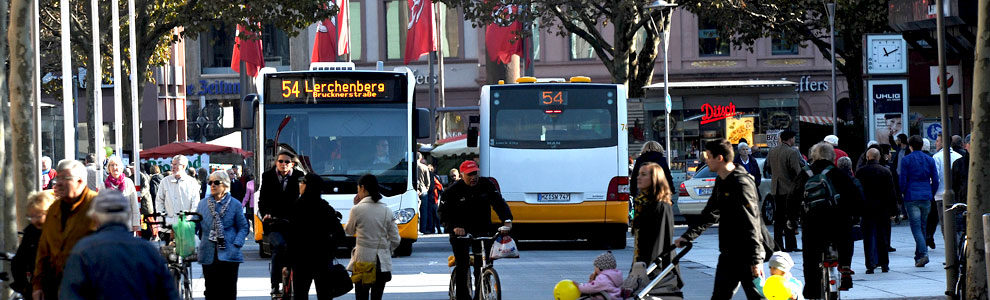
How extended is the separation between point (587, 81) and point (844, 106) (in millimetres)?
34004

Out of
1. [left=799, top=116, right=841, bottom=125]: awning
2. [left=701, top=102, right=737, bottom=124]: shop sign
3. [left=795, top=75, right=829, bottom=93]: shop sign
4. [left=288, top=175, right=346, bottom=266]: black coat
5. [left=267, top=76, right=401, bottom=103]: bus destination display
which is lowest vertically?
[left=288, top=175, right=346, bottom=266]: black coat

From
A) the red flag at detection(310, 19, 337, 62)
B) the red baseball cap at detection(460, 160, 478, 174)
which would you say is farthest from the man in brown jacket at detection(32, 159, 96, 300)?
the red flag at detection(310, 19, 337, 62)

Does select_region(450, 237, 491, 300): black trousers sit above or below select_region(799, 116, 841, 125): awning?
below

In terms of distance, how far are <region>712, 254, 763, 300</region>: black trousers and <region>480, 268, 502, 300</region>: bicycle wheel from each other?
2715 millimetres

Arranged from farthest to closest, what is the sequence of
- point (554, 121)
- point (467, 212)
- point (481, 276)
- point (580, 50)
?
1. point (580, 50)
2. point (554, 121)
3. point (467, 212)
4. point (481, 276)

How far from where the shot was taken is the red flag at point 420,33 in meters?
44.1

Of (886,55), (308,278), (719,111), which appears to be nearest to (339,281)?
(308,278)

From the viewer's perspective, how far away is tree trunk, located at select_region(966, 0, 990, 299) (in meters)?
12.4

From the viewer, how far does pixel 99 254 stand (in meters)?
7.26

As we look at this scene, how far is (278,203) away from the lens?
45.2ft

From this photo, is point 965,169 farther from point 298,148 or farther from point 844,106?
point 844,106

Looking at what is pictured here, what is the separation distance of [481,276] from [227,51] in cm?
4895

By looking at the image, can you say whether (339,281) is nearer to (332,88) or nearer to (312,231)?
(312,231)

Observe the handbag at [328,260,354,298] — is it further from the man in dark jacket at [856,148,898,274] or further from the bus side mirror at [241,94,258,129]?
the bus side mirror at [241,94,258,129]
